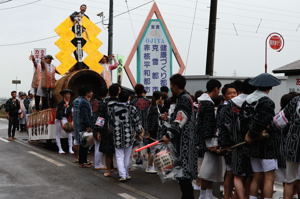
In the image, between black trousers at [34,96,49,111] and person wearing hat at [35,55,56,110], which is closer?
person wearing hat at [35,55,56,110]

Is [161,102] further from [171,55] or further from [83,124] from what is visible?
[83,124]

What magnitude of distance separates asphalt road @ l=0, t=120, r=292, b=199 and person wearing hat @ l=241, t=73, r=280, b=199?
1776 mm

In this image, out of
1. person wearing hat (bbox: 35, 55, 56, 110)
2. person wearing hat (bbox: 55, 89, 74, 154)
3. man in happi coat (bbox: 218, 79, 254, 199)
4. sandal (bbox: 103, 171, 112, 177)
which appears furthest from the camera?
person wearing hat (bbox: 35, 55, 56, 110)

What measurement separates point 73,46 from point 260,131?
8101mm

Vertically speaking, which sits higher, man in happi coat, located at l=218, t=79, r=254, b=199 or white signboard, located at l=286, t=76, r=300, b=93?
white signboard, located at l=286, t=76, r=300, b=93

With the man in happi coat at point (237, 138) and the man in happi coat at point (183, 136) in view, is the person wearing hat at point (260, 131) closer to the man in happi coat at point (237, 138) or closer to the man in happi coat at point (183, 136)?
the man in happi coat at point (237, 138)

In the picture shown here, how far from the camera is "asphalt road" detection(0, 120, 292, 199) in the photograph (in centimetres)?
681

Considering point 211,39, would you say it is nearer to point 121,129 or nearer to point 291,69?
point 291,69

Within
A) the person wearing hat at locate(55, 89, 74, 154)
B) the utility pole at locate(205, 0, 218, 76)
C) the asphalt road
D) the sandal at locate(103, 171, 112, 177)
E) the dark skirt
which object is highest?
the utility pole at locate(205, 0, 218, 76)

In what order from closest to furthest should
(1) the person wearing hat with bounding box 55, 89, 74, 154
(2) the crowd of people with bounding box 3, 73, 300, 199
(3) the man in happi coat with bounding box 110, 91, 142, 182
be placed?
1. (2) the crowd of people with bounding box 3, 73, 300, 199
2. (3) the man in happi coat with bounding box 110, 91, 142, 182
3. (1) the person wearing hat with bounding box 55, 89, 74, 154

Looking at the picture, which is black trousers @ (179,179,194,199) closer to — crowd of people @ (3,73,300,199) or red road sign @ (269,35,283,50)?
crowd of people @ (3,73,300,199)

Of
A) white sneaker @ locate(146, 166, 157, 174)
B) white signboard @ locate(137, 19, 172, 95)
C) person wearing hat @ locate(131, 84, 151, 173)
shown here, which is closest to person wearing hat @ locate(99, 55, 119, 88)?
person wearing hat @ locate(131, 84, 151, 173)

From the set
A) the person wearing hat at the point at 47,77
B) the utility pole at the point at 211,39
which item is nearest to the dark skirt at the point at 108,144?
the person wearing hat at the point at 47,77

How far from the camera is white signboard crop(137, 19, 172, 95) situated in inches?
335
